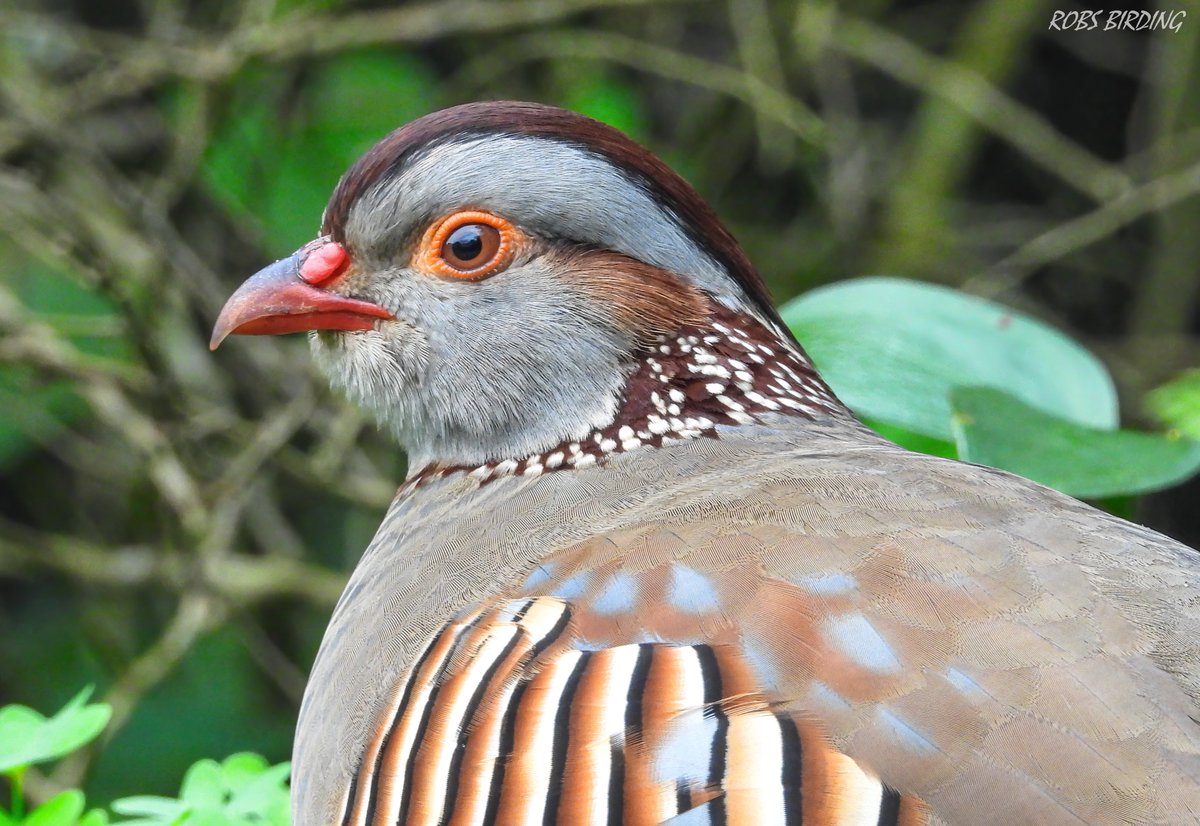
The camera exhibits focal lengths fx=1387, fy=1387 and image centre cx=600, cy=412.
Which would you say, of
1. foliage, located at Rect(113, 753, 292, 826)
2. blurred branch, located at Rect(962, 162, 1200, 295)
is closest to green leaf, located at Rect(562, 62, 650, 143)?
blurred branch, located at Rect(962, 162, 1200, 295)

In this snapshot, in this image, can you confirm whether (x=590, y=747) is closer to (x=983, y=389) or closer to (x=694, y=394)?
(x=694, y=394)

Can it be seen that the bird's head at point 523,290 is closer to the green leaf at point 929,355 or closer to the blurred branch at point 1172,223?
the green leaf at point 929,355

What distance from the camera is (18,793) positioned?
225cm

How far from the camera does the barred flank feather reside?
6.38 feet

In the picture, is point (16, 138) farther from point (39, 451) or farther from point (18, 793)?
point (18, 793)

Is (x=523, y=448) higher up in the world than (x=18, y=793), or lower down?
higher up

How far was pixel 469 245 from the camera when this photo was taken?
10.5 ft

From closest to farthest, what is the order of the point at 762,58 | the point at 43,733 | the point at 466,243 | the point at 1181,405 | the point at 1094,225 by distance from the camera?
the point at 43,733 → the point at 466,243 → the point at 1181,405 → the point at 1094,225 → the point at 762,58

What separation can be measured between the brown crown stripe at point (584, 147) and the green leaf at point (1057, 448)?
516 millimetres

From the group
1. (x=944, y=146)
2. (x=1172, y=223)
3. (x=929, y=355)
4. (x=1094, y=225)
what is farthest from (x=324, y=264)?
(x=1172, y=223)

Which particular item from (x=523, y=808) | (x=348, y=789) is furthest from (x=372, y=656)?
(x=523, y=808)

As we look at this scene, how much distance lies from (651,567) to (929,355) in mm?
1319

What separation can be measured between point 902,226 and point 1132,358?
139cm

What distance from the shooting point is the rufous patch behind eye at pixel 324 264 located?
10.8 ft
